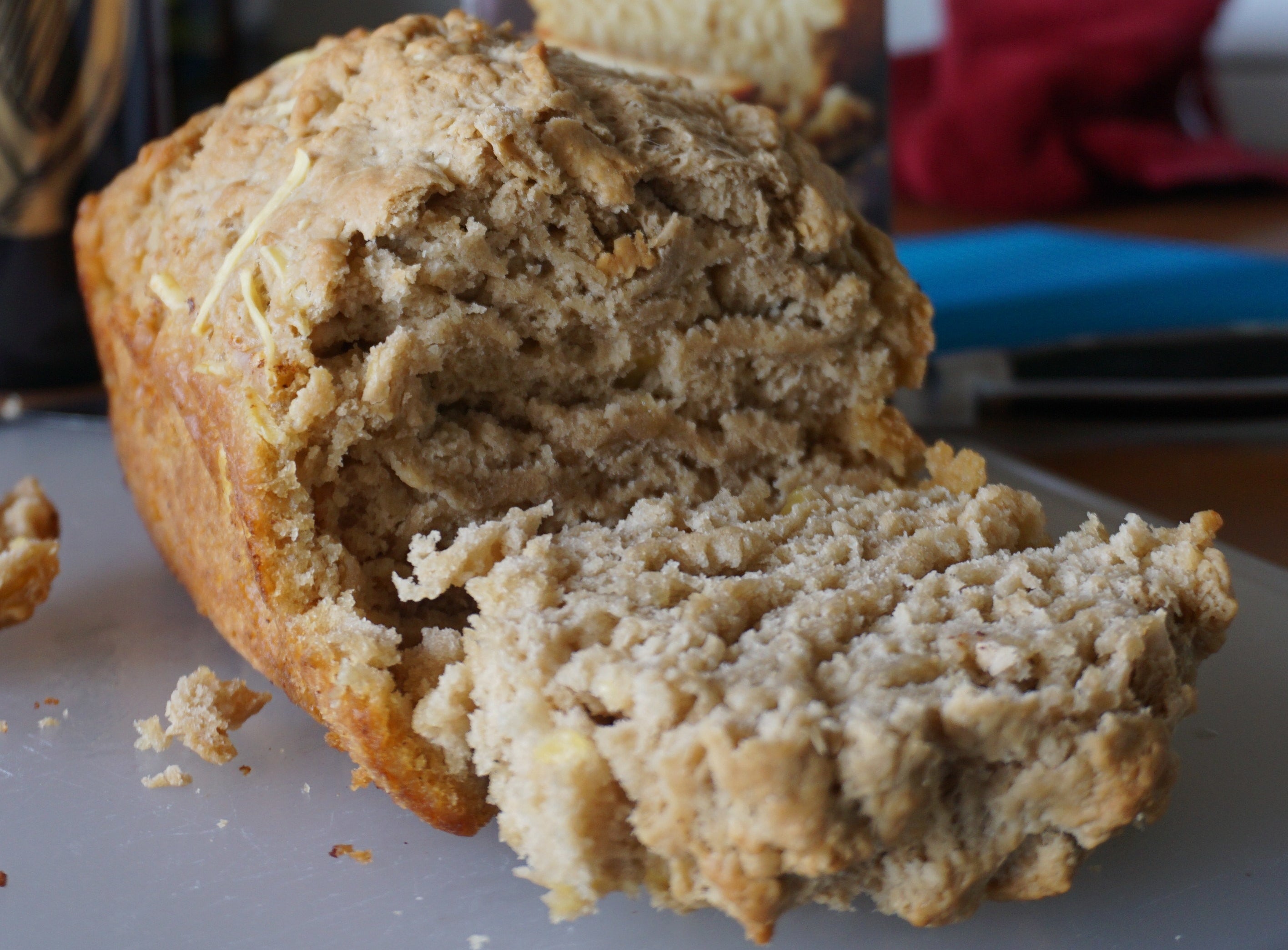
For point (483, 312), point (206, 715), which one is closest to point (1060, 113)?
point (483, 312)

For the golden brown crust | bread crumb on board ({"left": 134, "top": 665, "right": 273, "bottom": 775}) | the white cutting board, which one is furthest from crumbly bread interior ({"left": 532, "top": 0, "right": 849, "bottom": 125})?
bread crumb on board ({"left": 134, "top": 665, "right": 273, "bottom": 775})

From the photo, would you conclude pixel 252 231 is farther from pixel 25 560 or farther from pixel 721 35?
pixel 721 35

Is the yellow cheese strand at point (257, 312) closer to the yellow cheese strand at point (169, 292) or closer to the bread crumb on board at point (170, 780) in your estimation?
the yellow cheese strand at point (169, 292)

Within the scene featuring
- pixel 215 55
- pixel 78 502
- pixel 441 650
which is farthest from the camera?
pixel 215 55

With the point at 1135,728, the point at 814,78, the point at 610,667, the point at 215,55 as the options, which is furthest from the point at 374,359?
the point at 215,55

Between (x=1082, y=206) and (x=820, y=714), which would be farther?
(x=1082, y=206)

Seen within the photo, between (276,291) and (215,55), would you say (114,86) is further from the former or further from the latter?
(276,291)
